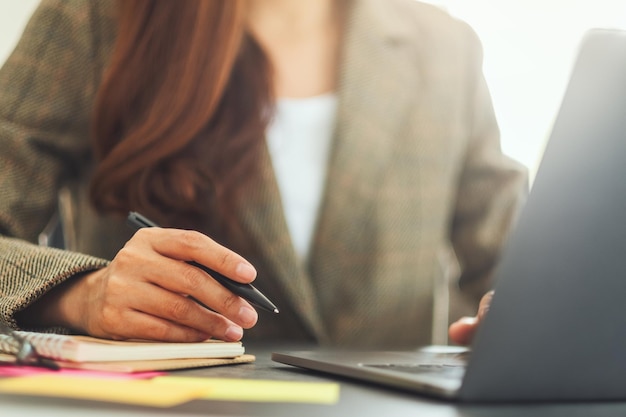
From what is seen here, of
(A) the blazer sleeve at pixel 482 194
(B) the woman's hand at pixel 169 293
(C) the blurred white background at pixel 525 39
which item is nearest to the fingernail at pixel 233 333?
(B) the woman's hand at pixel 169 293

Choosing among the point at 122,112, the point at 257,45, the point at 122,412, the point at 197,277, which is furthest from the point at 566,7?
the point at 122,412

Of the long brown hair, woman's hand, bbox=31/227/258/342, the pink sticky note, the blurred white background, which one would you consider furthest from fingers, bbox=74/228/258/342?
the blurred white background

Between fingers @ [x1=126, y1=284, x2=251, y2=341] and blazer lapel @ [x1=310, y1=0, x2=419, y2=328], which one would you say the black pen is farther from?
blazer lapel @ [x1=310, y1=0, x2=419, y2=328]

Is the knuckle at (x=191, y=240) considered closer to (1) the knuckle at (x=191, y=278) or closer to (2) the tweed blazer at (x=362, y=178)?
(1) the knuckle at (x=191, y=278)

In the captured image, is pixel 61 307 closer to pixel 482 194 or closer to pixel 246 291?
pixel 246 291

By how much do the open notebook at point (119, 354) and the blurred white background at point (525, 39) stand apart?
4.02 feet

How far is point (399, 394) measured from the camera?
0.30 m

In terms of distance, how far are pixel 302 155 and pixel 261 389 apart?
0.64m

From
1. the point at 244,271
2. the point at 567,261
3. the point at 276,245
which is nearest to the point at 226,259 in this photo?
the point at 244,271

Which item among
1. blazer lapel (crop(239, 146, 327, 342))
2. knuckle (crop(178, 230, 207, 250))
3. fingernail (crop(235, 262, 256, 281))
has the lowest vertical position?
blazer lapel (crop(239, 146, 327, 342))

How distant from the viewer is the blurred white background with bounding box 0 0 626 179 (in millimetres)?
1557

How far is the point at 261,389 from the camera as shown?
0.31 m

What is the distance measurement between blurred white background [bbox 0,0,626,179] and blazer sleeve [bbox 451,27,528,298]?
411mm

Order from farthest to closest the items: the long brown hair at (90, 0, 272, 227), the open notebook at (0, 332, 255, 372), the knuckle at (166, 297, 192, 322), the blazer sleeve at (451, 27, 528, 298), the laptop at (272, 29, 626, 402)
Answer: the blazer sleeve at (451, 27, 528, 298) → the long brown hair at (90, 0, 272, 227) → the knuckle at (166, 297, 192, 322) → the open notebook at (0, 332, 255, 372) → the laptop at (272, 29, 626, 402)
